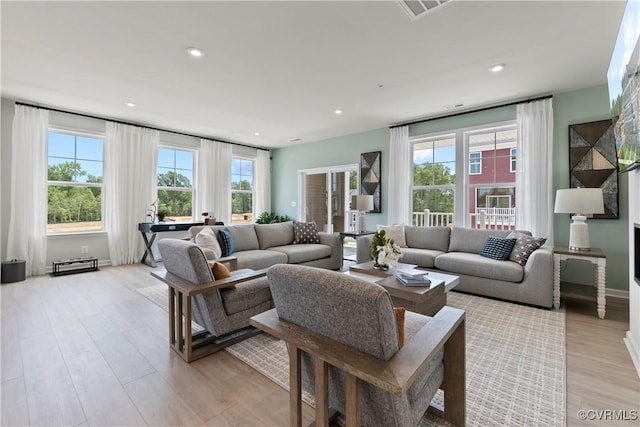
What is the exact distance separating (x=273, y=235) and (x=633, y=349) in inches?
160

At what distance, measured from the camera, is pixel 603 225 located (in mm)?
3607

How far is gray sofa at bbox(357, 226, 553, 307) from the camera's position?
3.08m

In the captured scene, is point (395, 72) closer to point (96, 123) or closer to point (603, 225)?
point (603, 225)

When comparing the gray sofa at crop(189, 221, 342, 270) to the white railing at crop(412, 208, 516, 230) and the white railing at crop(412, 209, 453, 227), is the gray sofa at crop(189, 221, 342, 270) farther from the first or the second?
the white railing at crop(412, 208, 516, 230)

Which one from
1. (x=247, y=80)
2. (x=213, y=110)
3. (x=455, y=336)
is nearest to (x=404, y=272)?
(x=455, y=336)

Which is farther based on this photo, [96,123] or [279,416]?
[96,123]

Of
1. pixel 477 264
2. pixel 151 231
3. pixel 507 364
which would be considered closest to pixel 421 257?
pixel 477 264

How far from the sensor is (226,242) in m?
3.80

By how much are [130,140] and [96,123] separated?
1.82 ft

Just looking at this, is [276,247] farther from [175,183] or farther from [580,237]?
[580,237]

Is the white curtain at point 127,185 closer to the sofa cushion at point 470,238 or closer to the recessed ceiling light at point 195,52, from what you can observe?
the recessed ceiling light at point 195,52

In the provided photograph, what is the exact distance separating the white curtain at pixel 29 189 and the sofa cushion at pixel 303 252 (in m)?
Answer: 3.63

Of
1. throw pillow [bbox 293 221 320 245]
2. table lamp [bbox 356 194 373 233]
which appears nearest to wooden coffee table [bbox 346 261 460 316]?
throw pillow [bbox 293 221 320 245]

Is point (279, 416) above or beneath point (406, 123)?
beneath
